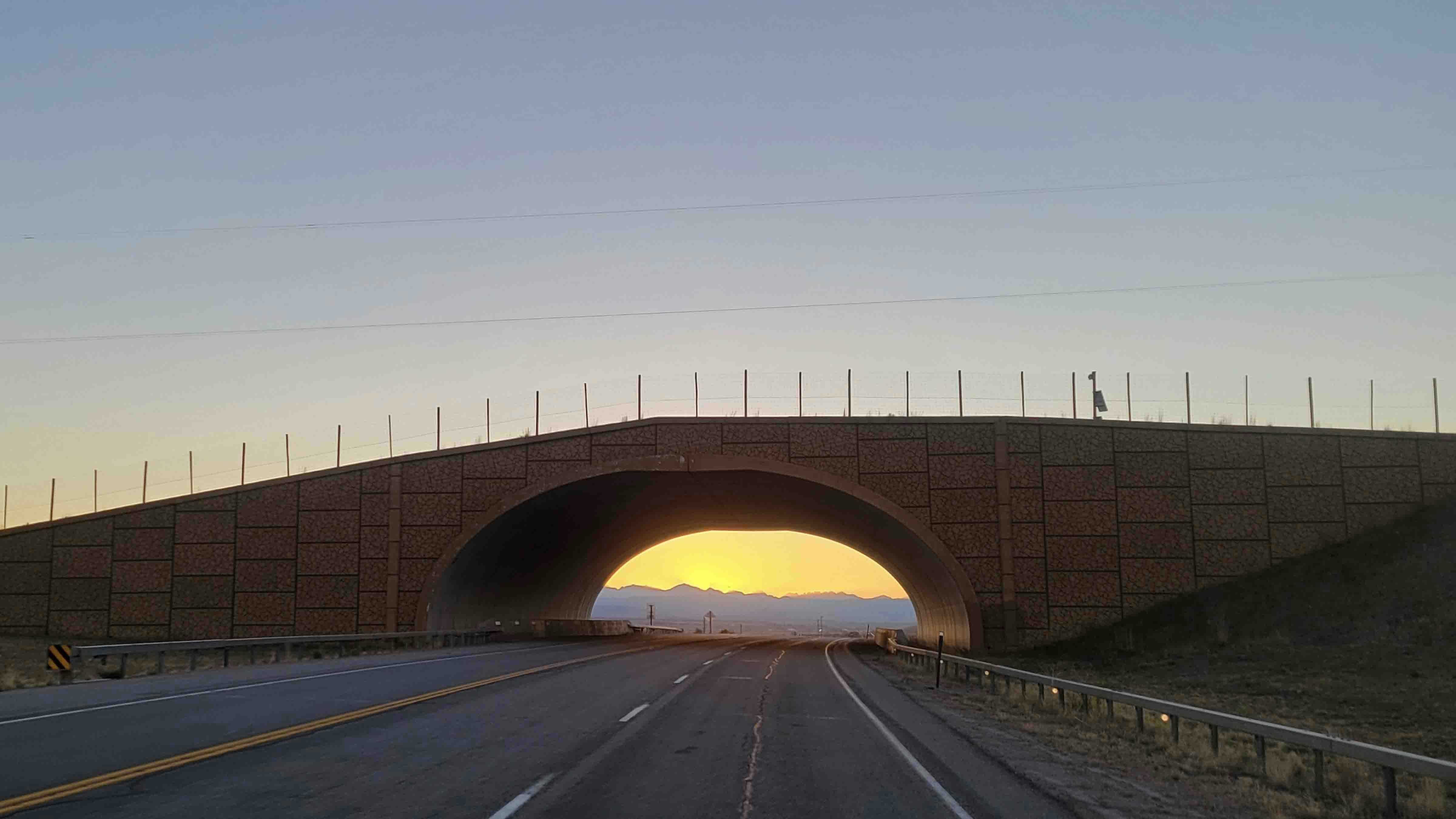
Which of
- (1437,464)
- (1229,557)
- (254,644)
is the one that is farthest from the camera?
(1229,557)

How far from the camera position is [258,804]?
924cm

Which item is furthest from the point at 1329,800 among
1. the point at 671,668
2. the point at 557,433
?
the point at 557,433

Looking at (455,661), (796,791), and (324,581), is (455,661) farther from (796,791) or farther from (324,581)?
(796,791)

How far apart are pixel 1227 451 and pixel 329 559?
106ft

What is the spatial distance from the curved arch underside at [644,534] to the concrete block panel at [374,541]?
87.3 inches

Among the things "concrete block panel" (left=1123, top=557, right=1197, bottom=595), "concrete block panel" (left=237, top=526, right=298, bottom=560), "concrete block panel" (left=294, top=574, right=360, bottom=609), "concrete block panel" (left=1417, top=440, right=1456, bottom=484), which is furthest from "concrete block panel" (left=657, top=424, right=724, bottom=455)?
"concrete block panel" (left=1417, top=440, right=1456, bottom=484)

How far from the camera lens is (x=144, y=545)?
41.6 meters

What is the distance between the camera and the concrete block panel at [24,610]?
41156mm

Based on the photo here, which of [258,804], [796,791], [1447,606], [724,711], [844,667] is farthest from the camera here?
[844,667]

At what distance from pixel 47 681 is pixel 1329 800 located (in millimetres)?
21738

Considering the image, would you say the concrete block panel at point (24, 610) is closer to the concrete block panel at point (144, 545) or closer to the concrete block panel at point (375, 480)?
the concrete block panel at point (144, 545)

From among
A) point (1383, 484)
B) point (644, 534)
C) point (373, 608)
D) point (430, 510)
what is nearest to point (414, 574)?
point (373, 608)

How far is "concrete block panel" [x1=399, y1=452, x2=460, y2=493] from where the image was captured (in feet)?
137

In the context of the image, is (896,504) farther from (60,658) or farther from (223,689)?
(60,658)
